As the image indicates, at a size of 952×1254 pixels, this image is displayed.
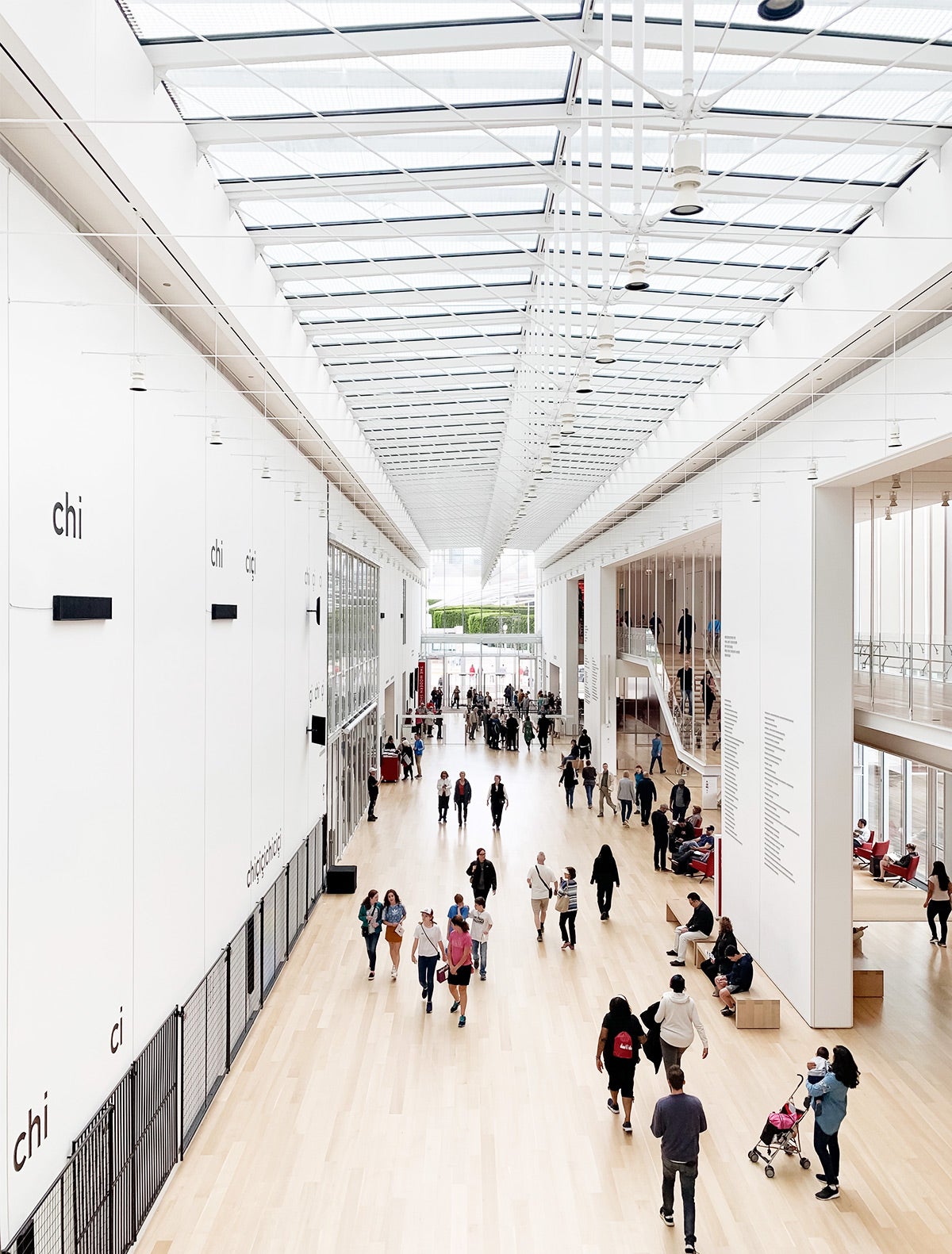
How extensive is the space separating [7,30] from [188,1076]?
6.42 metres

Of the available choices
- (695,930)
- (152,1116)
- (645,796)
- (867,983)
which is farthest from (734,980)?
(645,796)

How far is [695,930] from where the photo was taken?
1032 centimetres

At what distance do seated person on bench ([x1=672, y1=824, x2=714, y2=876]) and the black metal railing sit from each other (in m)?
7.58

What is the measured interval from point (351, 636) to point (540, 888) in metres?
7.59

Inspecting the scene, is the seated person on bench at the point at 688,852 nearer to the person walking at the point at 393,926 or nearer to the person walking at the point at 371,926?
the person walking at the point at 393,926

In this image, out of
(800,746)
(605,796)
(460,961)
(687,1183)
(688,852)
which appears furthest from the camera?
(605,796)

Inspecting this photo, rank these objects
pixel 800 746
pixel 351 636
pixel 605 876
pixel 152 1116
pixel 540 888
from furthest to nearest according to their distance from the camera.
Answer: pixel 351 636 → pixel 605 876 → pixel 540 888 → pixel 800 746 → pixel 152 1116

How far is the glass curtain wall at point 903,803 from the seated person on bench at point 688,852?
2855 millimetres

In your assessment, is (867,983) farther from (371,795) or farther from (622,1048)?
(371,795)

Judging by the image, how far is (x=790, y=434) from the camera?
32.3 ft

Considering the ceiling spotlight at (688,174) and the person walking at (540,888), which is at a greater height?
the ceiling spotlight at (688,174)

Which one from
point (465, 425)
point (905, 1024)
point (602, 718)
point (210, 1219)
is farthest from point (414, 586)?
point (210, 1219)

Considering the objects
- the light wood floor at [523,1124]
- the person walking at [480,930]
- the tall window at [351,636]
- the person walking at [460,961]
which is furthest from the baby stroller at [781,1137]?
the tall window at [351,636]

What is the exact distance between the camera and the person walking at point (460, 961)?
337 inches
